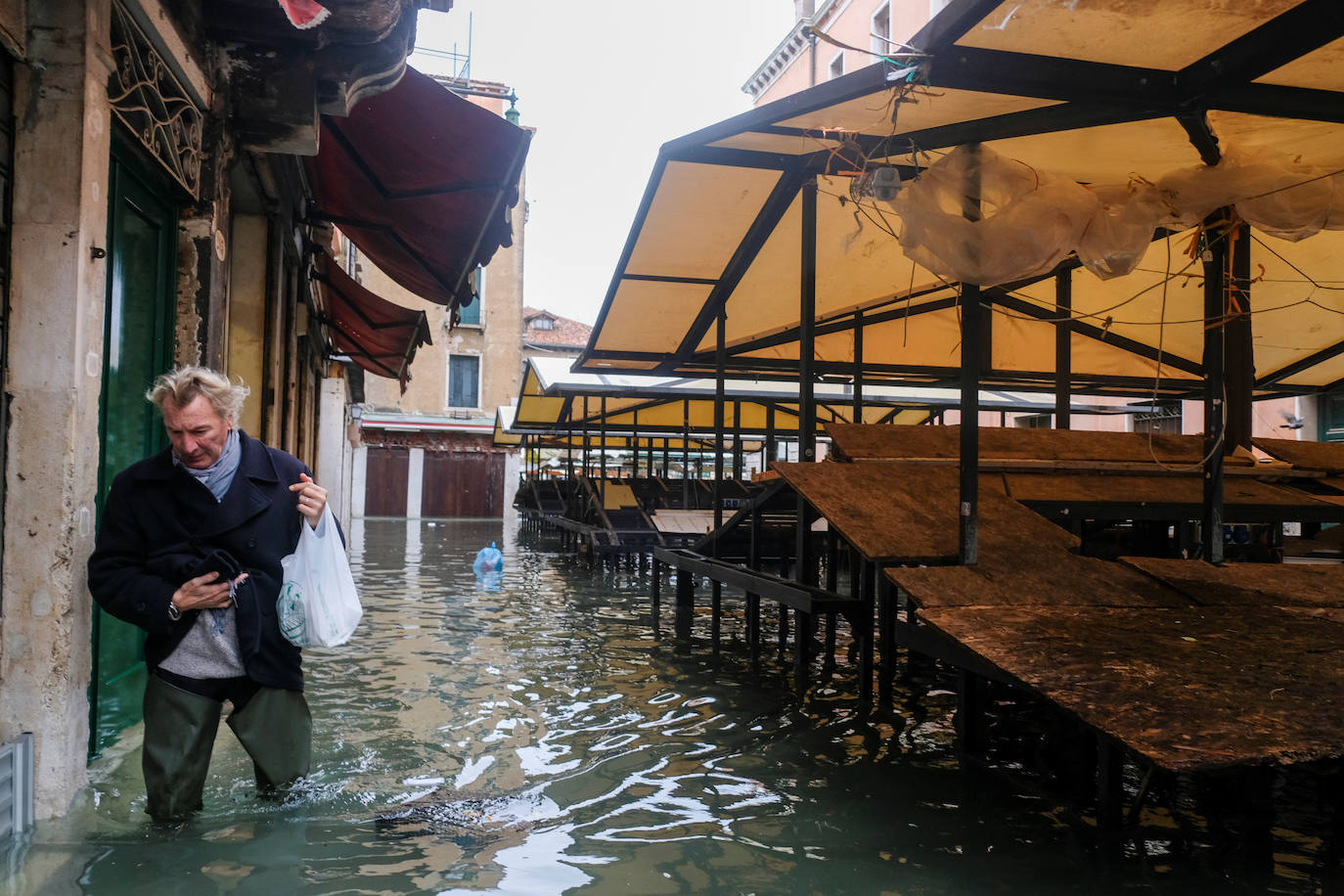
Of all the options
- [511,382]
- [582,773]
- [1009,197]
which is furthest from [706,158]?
[511,382]

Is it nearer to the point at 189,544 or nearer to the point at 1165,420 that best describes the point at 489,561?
the point at 189,544

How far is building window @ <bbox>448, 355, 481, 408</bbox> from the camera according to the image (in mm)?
33906

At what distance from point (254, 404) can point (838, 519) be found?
185 inches

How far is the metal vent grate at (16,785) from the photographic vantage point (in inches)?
116

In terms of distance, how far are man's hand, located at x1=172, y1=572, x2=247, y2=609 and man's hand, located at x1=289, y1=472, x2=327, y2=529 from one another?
300mm

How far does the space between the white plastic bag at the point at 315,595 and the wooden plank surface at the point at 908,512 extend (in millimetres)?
2397

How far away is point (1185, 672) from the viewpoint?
3.18 metres

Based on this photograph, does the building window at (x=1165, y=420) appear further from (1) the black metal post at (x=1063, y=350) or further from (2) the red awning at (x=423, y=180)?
(2) the red awning at (x=423, y=180)

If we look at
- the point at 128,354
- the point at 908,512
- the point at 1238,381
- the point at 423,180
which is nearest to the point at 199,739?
the point at 128,354

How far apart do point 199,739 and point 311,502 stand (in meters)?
0.84

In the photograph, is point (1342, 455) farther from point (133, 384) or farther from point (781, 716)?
point (133, 384)

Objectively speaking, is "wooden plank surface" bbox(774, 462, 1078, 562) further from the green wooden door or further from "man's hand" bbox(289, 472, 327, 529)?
the green wooden door

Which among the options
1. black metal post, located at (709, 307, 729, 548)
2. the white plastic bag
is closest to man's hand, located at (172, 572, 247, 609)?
the white plastic bag

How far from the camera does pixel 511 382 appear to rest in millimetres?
34531
